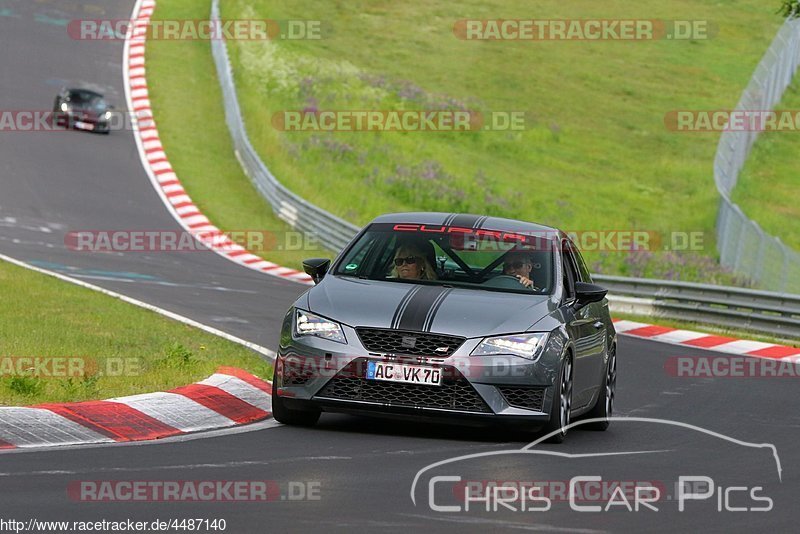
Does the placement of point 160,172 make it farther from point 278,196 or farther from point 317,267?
point 317,267

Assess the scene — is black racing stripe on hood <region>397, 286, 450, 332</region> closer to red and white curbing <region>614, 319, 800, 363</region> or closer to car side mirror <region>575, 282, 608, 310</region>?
car side mirror <region>575, 282, 608, 310</region>

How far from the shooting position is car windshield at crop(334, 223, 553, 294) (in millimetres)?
11367

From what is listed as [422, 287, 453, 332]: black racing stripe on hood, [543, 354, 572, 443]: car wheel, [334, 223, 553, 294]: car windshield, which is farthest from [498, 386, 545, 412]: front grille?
[334, 223, 553, 294]: car windshield

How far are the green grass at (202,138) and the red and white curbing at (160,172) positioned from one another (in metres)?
0.26

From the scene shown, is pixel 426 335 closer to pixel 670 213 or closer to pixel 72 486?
pixel 72 486

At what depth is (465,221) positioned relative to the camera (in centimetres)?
1194

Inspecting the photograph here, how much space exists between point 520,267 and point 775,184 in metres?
34.3

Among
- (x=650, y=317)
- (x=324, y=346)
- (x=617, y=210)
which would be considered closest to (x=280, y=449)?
(x=324, y=346)

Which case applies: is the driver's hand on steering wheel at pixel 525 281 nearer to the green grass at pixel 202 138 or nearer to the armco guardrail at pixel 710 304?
the armco guardrail at pixel 710 304

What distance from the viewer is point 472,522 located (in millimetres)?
7164

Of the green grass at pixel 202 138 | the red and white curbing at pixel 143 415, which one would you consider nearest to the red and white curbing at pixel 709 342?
the green grass at pixel 202 138

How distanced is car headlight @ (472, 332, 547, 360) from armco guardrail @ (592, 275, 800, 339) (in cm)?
1254

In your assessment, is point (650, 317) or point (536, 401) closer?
point (536, 401)

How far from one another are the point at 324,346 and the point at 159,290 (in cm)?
1170
